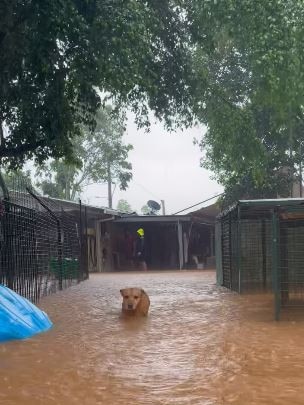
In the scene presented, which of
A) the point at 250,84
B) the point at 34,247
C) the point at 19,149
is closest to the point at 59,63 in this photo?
the point at 19,149

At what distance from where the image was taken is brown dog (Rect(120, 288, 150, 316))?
8.91m

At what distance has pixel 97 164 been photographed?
35500 mm

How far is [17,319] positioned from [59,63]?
4727 mm

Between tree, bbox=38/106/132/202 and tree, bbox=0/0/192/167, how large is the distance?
2220 centimetres

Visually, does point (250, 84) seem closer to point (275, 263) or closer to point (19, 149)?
point (19, 149)

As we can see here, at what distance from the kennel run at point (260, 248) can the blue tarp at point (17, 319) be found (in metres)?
3.59

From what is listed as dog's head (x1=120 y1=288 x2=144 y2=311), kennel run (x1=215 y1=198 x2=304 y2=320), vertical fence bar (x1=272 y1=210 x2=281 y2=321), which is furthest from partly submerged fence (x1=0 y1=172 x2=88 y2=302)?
vertical fence bar (x1=272 y1=210 x2=281 y2=321)

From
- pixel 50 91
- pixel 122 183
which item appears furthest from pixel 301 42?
pixel 122 183

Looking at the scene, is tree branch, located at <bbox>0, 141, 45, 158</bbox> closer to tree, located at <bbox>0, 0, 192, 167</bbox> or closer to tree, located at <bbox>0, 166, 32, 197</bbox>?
tree, located at <bbox>0, 0, 192, 167</bbox>

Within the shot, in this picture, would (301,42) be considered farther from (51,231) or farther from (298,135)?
(298,135)

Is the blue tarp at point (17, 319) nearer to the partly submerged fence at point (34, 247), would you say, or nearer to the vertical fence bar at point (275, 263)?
the partly submerged fence at point (34, 247)

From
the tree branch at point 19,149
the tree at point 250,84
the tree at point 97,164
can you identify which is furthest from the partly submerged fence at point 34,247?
the tree at point 97,164

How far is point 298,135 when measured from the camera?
20.4 metres

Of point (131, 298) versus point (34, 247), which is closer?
point (131, 298)
